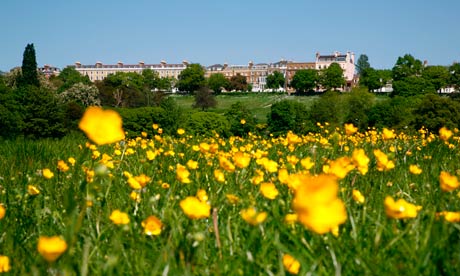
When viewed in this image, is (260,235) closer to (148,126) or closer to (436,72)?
(148,126)

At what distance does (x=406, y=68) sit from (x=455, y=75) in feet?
25.4

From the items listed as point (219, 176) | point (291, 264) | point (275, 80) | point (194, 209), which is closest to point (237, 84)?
point (275, 80)

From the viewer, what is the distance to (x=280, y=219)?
5.19 ft

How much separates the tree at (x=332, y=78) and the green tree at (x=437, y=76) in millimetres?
20950

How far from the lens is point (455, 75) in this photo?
82375 mm

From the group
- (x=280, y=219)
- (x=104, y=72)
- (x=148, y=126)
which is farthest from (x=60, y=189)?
(x=104, y=72)

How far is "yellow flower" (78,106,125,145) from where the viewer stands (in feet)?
3.15

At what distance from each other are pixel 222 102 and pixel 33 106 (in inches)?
2176

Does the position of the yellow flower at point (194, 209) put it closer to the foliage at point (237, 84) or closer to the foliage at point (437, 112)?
the foliage at point (437, 112)

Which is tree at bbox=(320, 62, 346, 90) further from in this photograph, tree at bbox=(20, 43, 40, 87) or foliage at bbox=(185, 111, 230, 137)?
tree at bbox=(20, 43, 40, 87)

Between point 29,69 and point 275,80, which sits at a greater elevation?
point 29,69

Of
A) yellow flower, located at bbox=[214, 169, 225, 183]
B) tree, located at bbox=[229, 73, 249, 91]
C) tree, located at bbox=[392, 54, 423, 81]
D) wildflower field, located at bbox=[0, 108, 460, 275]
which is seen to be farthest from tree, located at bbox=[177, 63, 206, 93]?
wildflower field, located at bbox=[0, 108, 460, 275]

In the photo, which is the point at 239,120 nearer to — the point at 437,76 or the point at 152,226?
the point at 152,226

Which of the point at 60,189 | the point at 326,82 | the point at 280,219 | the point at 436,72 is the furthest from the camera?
the point at 326,82
